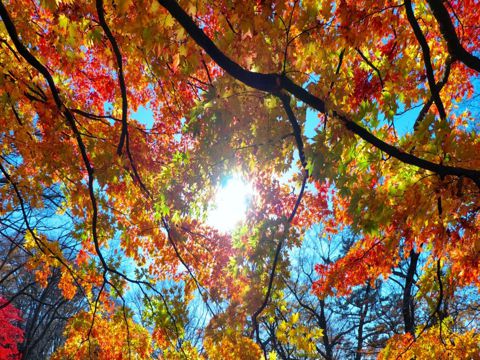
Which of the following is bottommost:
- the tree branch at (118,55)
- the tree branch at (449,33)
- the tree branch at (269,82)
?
the tree branch at (269,82)

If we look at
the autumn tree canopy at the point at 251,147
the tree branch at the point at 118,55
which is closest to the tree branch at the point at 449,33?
the autumn tree canopy at the point at 251,147

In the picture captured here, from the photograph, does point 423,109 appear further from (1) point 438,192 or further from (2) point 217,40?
(2) point 217,40

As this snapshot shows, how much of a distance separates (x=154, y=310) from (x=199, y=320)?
18.3m

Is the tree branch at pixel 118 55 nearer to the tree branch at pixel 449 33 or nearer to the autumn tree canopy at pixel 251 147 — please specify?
the autumn tree canopy at pixel 251 147

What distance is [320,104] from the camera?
2861 mm

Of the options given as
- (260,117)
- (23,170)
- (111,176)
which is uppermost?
(23,170)

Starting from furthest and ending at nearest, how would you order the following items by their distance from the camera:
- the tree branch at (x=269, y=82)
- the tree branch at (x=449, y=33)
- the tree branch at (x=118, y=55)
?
the tree branch at (x=449, y=33) → the tree branch at (x=118, y=55) → the tree branch at (x=269, y=82)

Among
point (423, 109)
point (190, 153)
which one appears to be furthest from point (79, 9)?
point (423, 109)

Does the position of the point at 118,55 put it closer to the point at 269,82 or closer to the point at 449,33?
the point at 269,82

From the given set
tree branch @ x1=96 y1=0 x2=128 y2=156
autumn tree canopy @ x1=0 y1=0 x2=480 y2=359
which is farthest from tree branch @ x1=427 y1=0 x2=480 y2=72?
tree branch @ x1=96 y1=0 x2=128 y2=156

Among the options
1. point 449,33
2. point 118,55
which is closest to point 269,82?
point 118,55

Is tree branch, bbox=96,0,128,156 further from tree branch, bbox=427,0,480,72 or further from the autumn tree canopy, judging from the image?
tree branch, bbox=427,0,480,72

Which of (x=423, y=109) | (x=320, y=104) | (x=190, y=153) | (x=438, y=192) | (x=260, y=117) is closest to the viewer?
(x=320, y=104)

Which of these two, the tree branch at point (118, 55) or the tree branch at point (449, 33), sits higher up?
the tree branch at point (449, 33)
